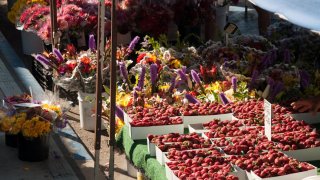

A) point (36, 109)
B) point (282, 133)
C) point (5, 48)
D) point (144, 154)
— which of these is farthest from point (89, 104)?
point (5, 48)

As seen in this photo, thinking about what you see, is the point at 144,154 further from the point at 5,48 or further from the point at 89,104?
the point at 5,48

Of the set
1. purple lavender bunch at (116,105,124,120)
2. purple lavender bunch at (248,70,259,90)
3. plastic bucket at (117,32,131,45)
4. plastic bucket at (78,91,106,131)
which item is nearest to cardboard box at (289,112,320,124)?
purple lavender bunch at (248,70,259,90)

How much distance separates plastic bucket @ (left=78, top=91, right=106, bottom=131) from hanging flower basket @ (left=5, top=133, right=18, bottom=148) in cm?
79

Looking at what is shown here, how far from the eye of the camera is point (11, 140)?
20.7 ft

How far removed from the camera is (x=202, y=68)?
6.28 meters

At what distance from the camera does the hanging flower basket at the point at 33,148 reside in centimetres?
588

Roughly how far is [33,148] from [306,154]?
2443mm

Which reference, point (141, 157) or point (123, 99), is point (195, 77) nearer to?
point (123, 99)

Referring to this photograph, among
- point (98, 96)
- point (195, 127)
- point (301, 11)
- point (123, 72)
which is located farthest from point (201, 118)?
point (301, 11)

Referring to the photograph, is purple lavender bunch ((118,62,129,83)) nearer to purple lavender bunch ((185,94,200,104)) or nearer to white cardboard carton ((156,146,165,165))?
purple lavender bunch ((185,94,200,104))

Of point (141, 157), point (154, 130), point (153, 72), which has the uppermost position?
point (153, 72)

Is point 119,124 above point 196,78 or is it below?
below

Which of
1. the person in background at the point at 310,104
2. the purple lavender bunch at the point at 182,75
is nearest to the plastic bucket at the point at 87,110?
the purple lavender bunch at the point at 182,75

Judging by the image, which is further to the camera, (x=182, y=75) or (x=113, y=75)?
(x=182, y=75)
